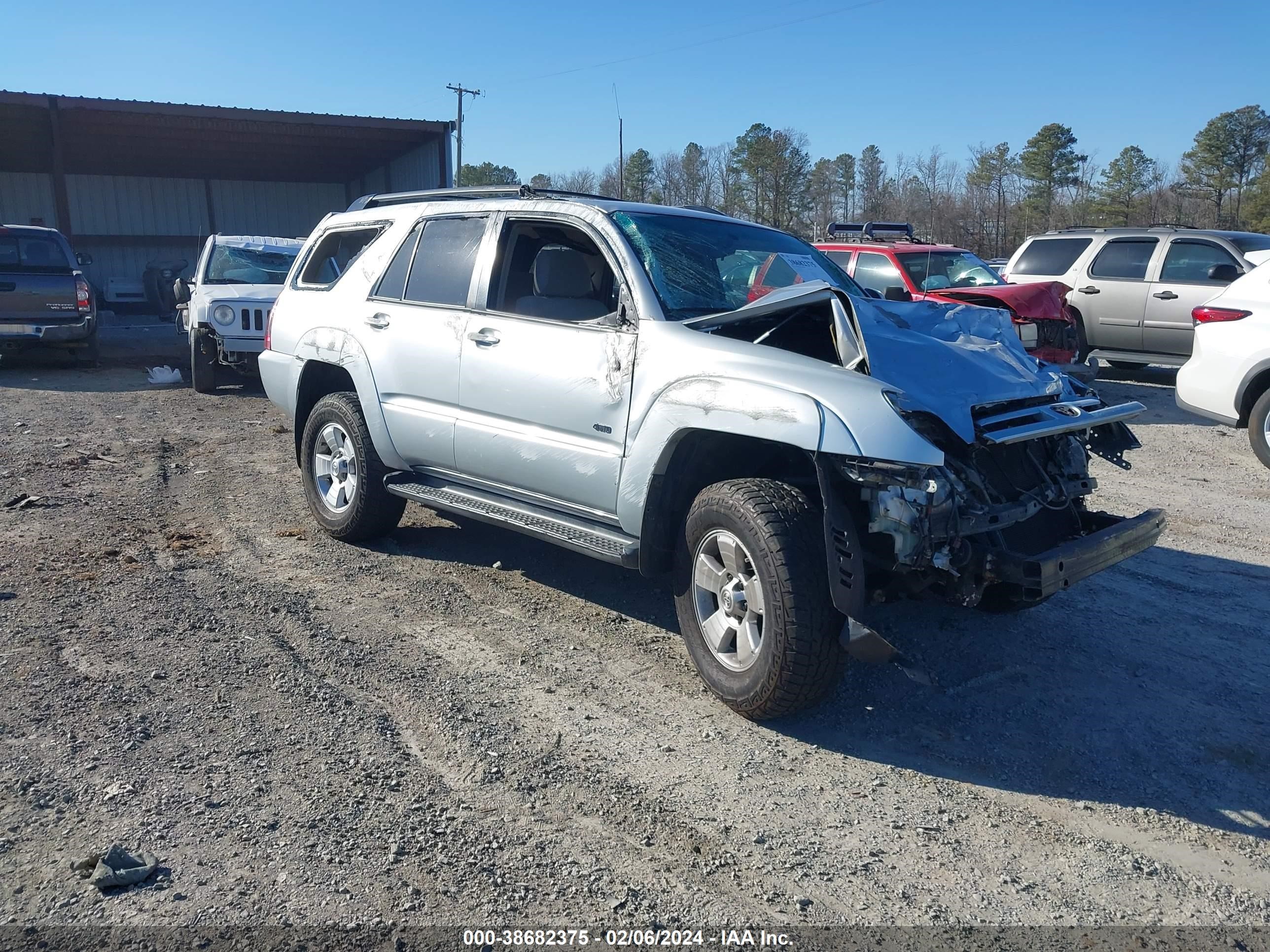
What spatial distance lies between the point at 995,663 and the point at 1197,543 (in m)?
2.62

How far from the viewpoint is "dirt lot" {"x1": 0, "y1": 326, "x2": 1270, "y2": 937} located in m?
2.94

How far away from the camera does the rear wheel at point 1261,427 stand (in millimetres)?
8234

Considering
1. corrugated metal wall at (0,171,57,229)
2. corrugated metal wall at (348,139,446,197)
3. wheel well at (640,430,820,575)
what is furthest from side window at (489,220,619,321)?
corrugated metal wall at (0,171,57,229)

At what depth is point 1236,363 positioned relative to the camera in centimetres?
835

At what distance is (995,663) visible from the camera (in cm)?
459

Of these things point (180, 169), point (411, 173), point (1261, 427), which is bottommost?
point (1261, 427)

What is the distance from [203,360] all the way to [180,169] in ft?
75.2

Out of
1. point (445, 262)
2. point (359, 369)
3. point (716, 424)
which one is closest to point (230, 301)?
point (359, 369)

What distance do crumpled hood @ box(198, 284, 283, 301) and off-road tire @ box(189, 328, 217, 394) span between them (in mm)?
491

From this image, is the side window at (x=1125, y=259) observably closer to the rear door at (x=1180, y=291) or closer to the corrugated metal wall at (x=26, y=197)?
the rear door at (x=1180, y=291)

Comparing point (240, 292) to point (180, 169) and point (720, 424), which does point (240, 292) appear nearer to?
point (720, 424)

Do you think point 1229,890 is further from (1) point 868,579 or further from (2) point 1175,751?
(1) point 868,579

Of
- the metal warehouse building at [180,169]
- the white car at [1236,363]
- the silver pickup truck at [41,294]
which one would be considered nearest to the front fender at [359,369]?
the white car at [1236,363]

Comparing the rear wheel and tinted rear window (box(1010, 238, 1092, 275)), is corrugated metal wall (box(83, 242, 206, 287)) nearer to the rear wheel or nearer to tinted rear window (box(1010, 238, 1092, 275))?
tinted rear window (box(1010, 238, 1092, 275))
